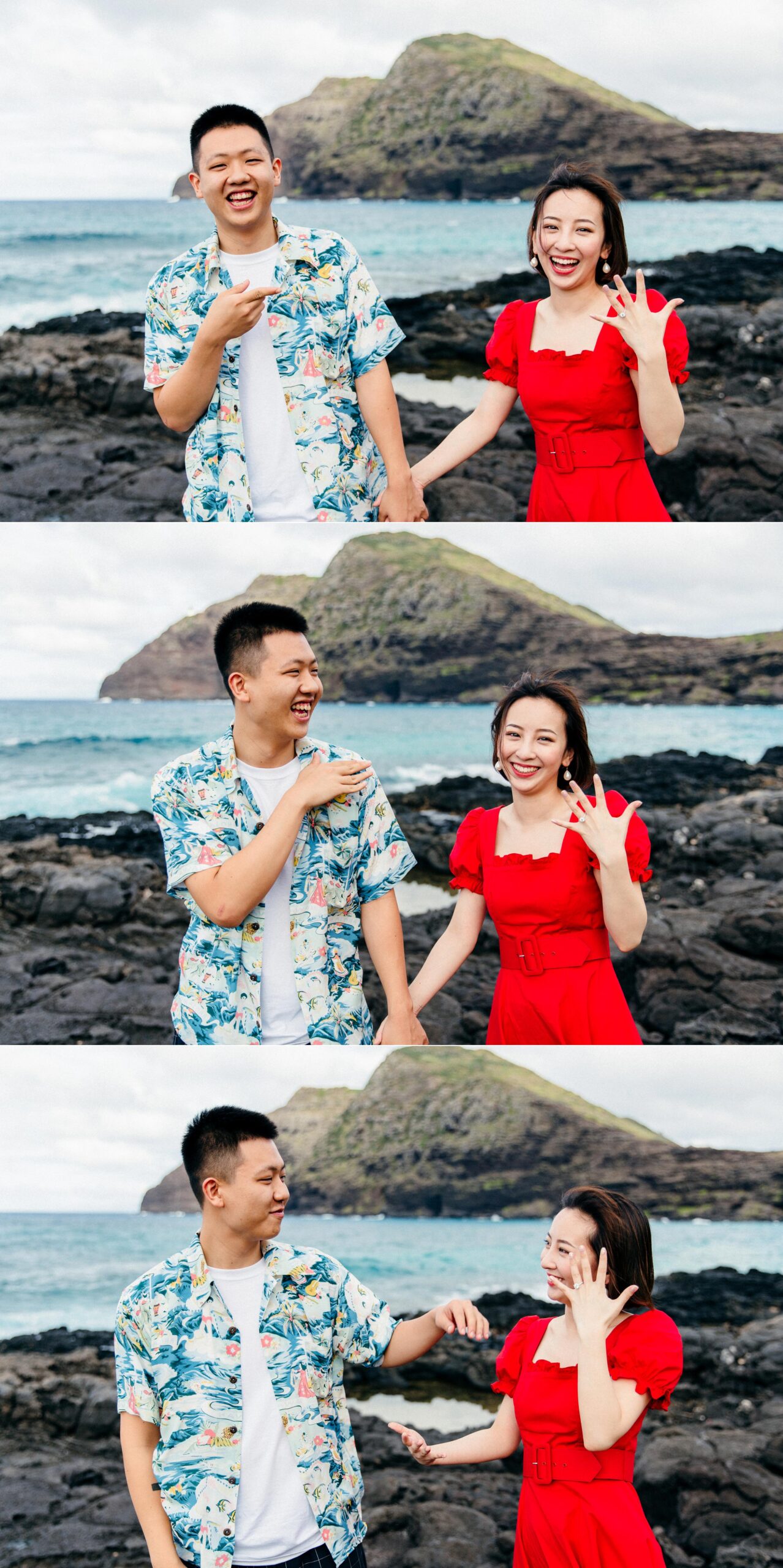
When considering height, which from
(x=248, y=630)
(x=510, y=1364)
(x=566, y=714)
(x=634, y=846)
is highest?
(x=248, y=630)

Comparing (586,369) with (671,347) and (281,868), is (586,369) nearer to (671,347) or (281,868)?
(671,347)

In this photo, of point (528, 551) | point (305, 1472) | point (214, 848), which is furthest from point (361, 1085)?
point (528, 551)

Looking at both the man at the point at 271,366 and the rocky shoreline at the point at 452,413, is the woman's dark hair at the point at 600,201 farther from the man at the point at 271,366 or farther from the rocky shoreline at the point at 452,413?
the rocky shoreline at the point at 452,413

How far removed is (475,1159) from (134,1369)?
129 cm

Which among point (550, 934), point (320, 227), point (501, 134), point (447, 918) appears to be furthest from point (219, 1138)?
point (501, 134)

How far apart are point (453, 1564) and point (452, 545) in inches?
92.5

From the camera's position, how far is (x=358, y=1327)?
3.11m

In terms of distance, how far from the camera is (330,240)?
3.78m

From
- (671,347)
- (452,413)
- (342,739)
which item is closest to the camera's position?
(671,347)

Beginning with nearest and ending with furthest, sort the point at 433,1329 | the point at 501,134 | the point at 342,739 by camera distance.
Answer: the point at 433,1329 < the point at 342,739 < the point at 501,134

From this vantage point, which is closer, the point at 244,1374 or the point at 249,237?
the point at 244,1374

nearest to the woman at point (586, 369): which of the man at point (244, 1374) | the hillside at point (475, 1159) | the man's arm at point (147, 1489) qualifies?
the hillside at point (475, 1159)

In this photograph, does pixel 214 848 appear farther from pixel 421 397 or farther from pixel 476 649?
pixel 421 397

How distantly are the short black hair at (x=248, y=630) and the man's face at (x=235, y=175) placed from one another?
0.86 meters
